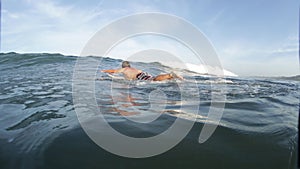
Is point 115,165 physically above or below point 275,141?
below

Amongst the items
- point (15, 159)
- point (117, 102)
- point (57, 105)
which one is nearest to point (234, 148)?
point (15, 159)

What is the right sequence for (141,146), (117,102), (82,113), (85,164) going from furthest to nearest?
(117,102)
(82,113)
(141,146)
(85,164)

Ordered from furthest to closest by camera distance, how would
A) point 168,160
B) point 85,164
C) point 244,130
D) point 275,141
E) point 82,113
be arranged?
point 82,113, point 244,130, point 275,141, point 168,160, point 85,164

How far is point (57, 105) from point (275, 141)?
3.36 m

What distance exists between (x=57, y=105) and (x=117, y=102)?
1121 mm

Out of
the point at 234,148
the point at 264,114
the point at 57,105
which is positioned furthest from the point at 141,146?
the point at 264,114

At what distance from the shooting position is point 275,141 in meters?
2.67

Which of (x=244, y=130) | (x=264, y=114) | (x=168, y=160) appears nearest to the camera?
(x=168, y=160)

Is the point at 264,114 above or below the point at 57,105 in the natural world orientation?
above

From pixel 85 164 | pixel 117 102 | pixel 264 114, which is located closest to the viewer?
pixel 85 164

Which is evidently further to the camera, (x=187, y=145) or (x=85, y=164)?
(x=187, y=145)

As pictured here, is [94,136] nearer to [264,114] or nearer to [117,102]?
[117,102]

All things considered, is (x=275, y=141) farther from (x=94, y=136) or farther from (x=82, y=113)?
(x=82, y=113)

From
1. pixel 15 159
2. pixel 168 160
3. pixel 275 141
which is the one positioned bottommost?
pixel 15 159
